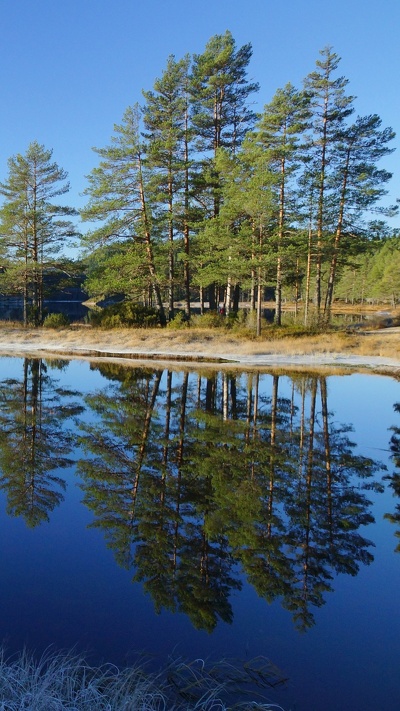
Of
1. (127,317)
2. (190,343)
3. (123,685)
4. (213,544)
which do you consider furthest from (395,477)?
(127,317)

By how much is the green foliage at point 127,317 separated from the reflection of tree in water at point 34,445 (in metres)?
15.4

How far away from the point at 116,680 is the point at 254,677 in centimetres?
84

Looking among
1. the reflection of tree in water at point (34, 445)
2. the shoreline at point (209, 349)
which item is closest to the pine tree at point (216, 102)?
the shoreline at point (209, 349)

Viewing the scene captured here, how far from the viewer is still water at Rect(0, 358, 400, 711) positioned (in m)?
3.49

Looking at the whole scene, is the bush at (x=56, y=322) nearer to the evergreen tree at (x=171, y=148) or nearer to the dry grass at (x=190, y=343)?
the dry grass at (x=190, y=343)

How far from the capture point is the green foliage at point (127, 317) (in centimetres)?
2998

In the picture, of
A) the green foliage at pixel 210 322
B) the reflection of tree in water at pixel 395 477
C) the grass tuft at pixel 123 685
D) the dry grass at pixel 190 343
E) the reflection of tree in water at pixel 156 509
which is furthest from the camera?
the green foliage at pixel 210 322

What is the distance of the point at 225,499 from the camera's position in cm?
615

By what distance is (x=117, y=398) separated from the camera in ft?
40.7

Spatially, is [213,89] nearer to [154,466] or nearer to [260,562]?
[154,466]

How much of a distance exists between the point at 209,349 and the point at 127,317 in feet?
27.3

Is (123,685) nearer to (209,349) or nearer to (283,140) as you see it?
(209,349)

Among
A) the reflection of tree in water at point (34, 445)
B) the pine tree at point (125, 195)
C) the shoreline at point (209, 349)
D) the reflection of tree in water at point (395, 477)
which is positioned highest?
the pine tree at point (125, 195)

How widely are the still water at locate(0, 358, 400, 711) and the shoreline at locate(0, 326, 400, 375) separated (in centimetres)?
903
